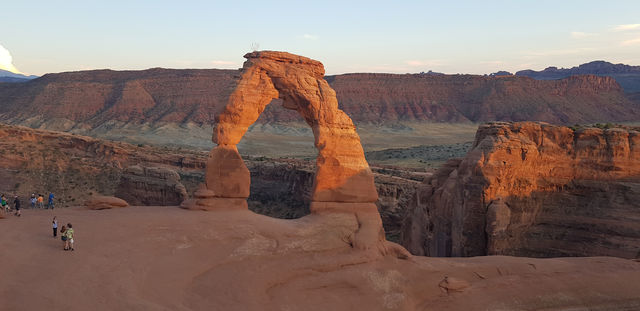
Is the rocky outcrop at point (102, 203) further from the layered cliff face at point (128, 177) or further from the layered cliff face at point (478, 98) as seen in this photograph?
the layered cliff face at point (478, 98)

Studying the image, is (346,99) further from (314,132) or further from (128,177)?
(314,132)

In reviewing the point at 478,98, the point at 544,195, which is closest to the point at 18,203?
the point at 544,195

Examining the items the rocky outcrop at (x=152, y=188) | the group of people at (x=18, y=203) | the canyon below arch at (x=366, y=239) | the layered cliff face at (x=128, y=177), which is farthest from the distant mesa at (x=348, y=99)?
the canyon below arch at (x=366, y=239)

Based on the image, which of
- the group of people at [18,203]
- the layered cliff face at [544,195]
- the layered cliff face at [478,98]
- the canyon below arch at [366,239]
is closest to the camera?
the canyon below arch at [366,239]

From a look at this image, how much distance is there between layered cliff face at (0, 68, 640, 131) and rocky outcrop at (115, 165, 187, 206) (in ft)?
300

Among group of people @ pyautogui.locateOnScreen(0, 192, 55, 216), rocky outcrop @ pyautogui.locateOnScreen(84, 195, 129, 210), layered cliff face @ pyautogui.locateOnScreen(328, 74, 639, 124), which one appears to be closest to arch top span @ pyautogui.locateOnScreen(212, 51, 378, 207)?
rocky outcrop @ pyautogui.locateOnScreen(84, 195, 129, 210)

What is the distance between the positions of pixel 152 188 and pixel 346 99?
368 feet

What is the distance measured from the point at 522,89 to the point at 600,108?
2165 cm

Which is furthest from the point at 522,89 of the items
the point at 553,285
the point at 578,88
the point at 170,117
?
the point at 553,285

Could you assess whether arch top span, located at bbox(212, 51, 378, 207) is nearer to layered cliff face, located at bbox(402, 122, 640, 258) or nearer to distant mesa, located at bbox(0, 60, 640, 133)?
layered cliff face, located at bbox(402, 122, 640, 258)

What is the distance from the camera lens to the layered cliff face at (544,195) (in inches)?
782

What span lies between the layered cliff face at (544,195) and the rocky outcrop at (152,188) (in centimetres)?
1556

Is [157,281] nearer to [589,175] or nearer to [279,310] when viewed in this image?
[279,310]

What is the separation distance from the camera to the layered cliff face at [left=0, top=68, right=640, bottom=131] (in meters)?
124
